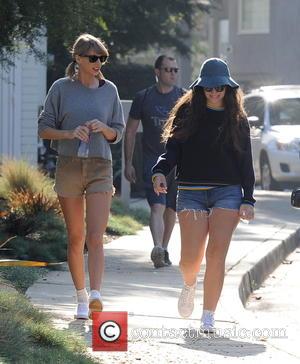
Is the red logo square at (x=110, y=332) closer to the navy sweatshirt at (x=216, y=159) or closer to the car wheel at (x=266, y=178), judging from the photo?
the navy sweatshirt at (x=216, y=159)

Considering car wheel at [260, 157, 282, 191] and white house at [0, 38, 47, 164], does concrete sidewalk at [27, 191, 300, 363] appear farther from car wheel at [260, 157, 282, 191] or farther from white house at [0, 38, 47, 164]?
car wheel at [260, 157, 282, 191]

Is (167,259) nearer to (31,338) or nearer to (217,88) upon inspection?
(217,88)

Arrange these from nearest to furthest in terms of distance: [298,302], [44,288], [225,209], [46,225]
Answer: [225,209], [44,288], [298,302], [46,225]

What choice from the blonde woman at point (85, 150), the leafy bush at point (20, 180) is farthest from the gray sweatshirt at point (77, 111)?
the leafy bush at point (20, 180)

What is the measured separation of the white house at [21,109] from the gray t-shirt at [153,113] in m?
8.14

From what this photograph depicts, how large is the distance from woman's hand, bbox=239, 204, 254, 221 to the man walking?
2.94 meters

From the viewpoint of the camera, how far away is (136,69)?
27.8 m

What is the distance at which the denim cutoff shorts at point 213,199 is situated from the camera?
746cm

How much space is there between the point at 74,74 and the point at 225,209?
147 cm

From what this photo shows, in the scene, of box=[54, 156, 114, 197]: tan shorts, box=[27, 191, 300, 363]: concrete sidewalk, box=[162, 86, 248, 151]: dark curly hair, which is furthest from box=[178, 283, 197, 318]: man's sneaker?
box=[162, 86, 248, 151]: dark curly hair

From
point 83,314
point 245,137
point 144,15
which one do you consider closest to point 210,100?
point 245,137

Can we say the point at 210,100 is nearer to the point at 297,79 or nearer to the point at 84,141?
the point at 84,141

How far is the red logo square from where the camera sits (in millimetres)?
6746

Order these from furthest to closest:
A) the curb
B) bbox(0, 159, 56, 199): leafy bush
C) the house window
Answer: the house window
bbox(0, 159, 56, 199): leafy bush
the curb
